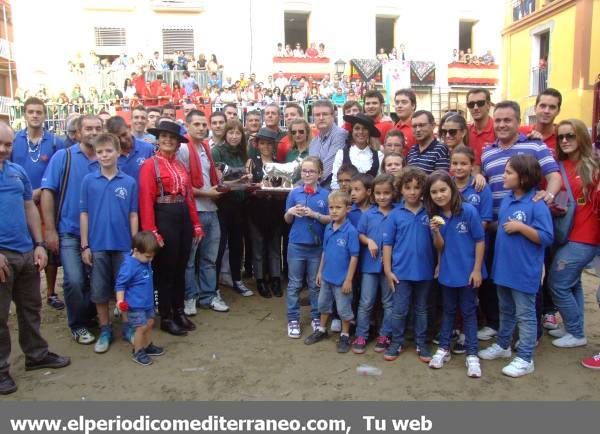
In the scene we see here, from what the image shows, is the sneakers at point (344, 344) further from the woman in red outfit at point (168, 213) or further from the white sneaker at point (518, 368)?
the woman in red outfit at point (168, 213)

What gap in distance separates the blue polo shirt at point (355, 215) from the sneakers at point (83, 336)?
2.64m

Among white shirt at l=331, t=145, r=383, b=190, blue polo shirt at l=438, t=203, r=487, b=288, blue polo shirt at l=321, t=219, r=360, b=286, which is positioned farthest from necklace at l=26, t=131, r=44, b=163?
blue polo shirt at l=438, t=203, r=487, b=288

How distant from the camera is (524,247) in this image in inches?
148

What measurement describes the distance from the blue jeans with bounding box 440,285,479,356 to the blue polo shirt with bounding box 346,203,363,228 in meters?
0.96

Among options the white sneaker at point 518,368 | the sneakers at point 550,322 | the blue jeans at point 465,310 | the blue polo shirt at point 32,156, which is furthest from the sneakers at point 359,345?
the blue polo shirt at point 32,156

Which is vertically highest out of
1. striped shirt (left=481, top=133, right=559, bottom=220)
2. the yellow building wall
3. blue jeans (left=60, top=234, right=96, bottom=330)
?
the yellow building wall

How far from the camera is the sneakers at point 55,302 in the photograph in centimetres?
570

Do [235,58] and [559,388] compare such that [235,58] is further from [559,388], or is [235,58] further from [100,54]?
[559,388]

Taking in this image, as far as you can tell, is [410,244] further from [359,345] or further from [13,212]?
[13,212]

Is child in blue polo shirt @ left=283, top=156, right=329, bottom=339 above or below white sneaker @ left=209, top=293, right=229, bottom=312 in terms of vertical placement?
above

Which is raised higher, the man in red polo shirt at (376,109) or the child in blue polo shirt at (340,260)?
the man in red polo shirt at (376,109)

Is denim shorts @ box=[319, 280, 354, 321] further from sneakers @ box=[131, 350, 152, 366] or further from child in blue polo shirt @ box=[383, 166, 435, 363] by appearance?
sneakers @ box=[131, 350, 152, 366]

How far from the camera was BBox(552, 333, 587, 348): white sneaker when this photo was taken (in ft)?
14.4

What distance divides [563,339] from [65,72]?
2125 cm
